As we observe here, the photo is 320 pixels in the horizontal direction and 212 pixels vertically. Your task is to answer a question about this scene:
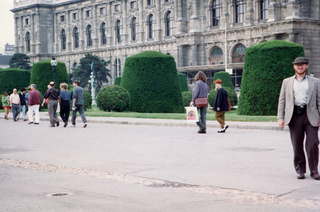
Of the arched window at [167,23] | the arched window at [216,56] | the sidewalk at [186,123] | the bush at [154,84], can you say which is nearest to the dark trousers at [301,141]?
the sidewalk at [186,123]

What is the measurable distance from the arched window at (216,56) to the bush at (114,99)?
27.6m

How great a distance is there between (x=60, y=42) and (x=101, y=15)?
1072 centimetres

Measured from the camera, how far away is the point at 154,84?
2888 cm

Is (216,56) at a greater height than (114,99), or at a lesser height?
greater

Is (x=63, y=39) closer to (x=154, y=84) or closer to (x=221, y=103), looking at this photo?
(x=154, y=84)

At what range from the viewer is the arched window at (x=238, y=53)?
54591 millimetres

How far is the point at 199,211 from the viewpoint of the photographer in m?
6.25

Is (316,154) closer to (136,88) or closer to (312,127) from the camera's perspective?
(312,127)

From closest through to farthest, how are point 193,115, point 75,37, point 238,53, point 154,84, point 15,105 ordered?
point 193,115 → point 15,105 → point 154,84 → point 238,53 → point 75,37

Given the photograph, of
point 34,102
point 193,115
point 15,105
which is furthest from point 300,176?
point 15,105

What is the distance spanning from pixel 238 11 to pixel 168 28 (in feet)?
41.9

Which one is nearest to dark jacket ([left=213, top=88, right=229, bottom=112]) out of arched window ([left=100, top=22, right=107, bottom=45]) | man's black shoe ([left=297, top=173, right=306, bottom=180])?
man's black shoe ([left=297, top=173, right=306, bottom=180])

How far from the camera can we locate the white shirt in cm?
825

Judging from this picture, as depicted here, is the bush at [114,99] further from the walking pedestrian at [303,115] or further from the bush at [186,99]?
the walking pedestrian at [303,115]
